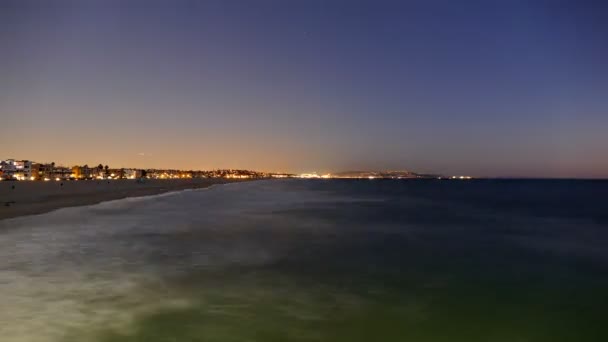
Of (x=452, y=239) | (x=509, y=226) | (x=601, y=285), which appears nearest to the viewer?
(x=601, y=285)

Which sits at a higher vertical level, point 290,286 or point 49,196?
point 49,196

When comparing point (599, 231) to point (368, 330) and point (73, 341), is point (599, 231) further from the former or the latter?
point (73, 341)

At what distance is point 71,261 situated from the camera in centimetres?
1495

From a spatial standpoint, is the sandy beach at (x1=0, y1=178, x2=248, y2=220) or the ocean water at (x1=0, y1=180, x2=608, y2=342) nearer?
the ocean water at (x1=0, y1=180, x2=608, y2=342)

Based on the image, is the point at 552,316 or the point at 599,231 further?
the point at 599,231

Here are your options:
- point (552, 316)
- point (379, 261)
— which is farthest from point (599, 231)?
point (552, 316)

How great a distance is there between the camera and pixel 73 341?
8.00m

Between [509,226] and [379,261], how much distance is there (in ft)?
65.0

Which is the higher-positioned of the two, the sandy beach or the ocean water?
the sandy beach

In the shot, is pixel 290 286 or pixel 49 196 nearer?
pixel 290 286

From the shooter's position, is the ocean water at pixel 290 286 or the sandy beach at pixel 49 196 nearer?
the ocean water at pixel 290 286

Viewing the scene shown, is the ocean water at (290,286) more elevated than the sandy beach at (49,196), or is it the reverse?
the sandy beach at (49,196)

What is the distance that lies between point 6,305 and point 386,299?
942 cm

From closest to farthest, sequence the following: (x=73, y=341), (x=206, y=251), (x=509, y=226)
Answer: (x=73, y=341)
(x=206, y=251)
(x=509, y=226)
